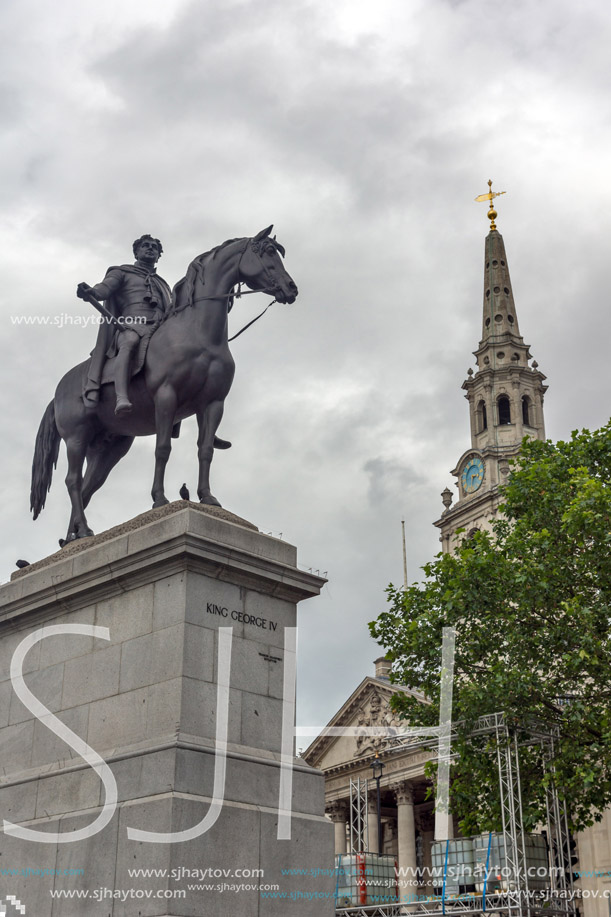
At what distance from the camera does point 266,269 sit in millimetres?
12586

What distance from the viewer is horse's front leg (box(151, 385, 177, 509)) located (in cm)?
1218

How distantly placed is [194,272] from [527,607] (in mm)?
17076

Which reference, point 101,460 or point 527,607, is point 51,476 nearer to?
point 101,460

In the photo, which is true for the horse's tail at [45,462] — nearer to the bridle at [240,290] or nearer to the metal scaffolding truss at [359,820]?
the bridle at [240,290]

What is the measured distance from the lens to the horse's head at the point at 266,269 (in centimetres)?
1250

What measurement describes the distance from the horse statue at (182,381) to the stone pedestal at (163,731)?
4.02ft

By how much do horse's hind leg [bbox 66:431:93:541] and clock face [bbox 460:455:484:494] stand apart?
72317 mm

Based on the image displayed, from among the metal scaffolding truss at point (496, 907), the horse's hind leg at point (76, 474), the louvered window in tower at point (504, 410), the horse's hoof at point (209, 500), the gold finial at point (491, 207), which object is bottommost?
the metal scaffolding truss at point (496, 907)

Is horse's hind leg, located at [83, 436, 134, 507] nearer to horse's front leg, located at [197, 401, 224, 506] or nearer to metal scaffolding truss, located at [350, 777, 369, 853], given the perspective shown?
horse's front leg, located at [197, 401, 224, 506]

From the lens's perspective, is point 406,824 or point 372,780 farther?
point 372,780

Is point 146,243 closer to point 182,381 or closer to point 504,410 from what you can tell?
point 182,381

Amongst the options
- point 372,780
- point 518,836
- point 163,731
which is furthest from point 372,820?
point 163,731

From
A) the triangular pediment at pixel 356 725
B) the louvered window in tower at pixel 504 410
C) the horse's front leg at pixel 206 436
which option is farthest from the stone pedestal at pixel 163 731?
the louvered window in tower at pixel 504 410

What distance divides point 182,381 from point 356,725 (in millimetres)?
71819
